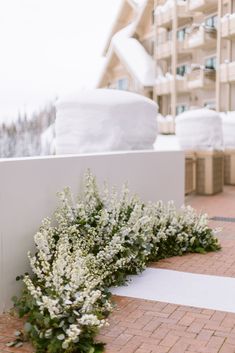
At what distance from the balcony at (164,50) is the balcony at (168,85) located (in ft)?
4.24

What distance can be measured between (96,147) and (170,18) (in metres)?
20.8

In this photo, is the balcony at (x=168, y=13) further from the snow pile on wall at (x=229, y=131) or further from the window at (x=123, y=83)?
the snow pile on wall at (x=229, y=131)

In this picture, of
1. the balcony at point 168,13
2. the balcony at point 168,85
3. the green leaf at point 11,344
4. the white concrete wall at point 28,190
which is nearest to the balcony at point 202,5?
the balcony at point 168,13

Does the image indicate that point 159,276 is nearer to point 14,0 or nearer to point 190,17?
point 14,0

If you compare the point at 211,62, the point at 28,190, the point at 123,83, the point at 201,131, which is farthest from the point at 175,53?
the point at 28,190

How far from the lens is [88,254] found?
17.3ft

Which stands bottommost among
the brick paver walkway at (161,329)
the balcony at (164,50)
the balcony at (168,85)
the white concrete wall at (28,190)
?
the brick paver walkway at (161,329)

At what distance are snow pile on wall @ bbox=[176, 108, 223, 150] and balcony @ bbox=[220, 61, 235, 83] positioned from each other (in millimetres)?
9698

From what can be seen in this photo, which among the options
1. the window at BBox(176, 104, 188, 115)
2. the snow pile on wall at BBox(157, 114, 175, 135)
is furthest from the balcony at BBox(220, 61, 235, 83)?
the window at BBox(176, 104, 188, 115)

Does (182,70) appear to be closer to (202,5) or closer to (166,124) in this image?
(166,124)

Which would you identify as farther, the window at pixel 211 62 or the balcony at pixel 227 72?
the window at pixel 211 62

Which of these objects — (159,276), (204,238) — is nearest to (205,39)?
(204,238)

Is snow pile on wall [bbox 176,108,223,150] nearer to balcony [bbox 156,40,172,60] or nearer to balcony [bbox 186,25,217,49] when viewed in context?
balcony [bbox 186,25,217,49]

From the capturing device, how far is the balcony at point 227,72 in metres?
24.1
